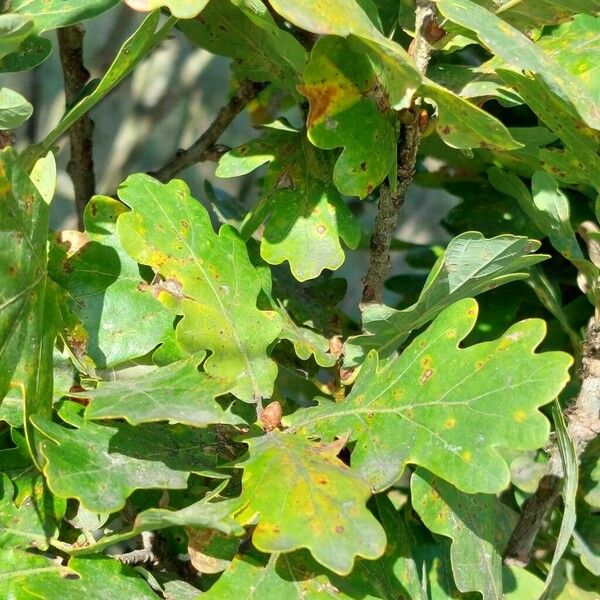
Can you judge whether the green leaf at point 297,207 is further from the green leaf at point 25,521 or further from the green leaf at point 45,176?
the green leaf at point 25,521

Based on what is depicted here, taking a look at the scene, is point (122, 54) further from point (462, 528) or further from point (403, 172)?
point (462, 528)

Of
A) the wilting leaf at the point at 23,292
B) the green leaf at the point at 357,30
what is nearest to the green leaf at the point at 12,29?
the wilting leaf at the point at 23,292

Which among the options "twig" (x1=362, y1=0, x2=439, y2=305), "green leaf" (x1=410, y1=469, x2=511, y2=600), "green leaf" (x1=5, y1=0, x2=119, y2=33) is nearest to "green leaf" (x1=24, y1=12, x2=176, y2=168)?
"green leaf" (x1=5, y1=0, x2=119, y2=33)

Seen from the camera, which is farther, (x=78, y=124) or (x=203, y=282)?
(x=78, y=124)

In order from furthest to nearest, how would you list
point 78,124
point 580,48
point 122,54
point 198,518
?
point 78,124 < point 580,48 < point 122,54 < point 198,518

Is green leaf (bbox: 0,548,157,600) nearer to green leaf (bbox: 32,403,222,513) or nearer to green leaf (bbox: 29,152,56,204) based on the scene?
green leaf (bbox: 32,403,222,513)

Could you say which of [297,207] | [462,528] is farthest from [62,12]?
[462,528]

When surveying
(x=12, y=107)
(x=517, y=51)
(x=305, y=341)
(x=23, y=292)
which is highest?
(x=517, y=51)
